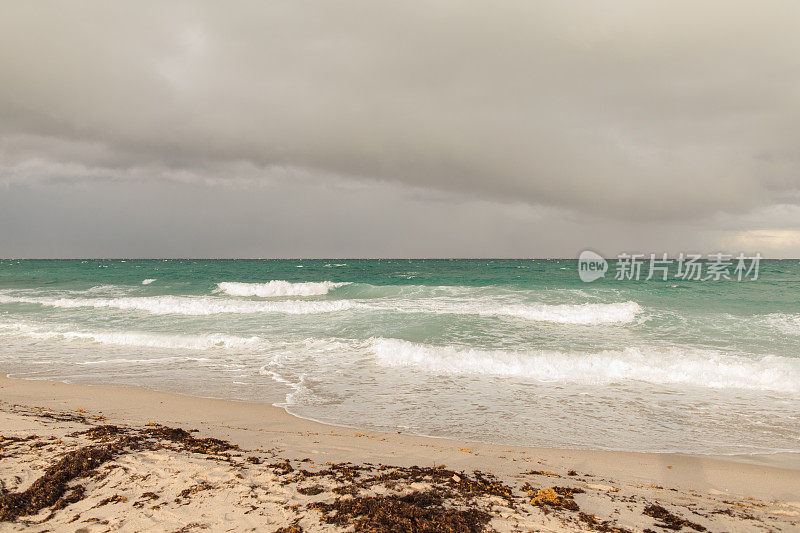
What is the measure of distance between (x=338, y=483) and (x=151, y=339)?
13.3 meters

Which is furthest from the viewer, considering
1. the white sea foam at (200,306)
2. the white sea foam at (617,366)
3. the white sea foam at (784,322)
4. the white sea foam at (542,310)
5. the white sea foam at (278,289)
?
the white sea foam at (278,289)

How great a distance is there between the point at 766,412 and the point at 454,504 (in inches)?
305

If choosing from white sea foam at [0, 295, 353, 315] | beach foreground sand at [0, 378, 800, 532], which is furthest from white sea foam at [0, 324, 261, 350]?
beach foreground sand at [0, 378, 800, 532]

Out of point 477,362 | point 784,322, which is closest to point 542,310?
point 784,322

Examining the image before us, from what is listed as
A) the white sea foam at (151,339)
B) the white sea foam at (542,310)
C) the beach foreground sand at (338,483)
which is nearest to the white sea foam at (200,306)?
the white sea foam at (542,310)

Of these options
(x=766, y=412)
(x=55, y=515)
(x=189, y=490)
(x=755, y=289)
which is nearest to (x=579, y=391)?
Answer: (x=766, y=412)

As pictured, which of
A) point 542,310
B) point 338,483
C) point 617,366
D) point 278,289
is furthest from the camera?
point 278,289

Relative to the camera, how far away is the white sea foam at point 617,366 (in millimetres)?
10156

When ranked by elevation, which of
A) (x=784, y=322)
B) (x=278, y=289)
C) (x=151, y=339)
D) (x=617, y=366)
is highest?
(x=784, y=322)

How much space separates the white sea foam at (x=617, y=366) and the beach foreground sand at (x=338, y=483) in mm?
4802

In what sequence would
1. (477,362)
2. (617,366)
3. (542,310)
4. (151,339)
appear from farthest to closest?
1. (542,310)
2. (151,339)
3. (477,362)
4. (617,366)

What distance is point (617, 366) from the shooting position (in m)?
10.9

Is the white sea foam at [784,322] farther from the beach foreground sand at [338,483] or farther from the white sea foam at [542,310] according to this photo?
the beach foreground sand at [338,483]

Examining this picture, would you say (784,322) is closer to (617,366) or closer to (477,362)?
(617,366)
